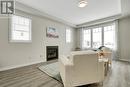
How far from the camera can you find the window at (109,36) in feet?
20.9

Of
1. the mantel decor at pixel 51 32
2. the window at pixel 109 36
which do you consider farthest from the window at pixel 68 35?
the window at pixel 109 36

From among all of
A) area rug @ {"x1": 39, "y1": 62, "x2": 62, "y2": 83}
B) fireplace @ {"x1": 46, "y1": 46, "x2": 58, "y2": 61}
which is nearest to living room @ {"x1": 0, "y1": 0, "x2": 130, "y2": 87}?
fireplace @ {"x1": 46, "y1": 46, "x2": 58, "y2": 61}

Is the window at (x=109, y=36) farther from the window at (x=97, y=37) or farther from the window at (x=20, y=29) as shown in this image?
the window at (x=20, y=29)

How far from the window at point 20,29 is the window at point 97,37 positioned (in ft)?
16.7

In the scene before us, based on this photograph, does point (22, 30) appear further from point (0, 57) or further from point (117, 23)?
point (117, 23)

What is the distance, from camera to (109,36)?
6.61 m

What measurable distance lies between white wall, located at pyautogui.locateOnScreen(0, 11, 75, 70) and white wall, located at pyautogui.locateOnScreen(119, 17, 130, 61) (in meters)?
4.04

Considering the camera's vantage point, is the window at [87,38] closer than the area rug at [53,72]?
No

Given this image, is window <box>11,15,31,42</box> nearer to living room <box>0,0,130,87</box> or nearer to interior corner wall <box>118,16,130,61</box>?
living room <box>0,0,130,87</box>

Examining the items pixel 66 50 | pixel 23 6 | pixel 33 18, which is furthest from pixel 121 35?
pixel 23 6

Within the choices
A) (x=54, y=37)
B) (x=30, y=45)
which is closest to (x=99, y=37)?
(x=54, y=37)

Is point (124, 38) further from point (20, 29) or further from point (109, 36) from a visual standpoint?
point (20, 29)

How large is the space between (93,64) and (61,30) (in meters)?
5.25

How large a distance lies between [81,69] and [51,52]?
167 inches
